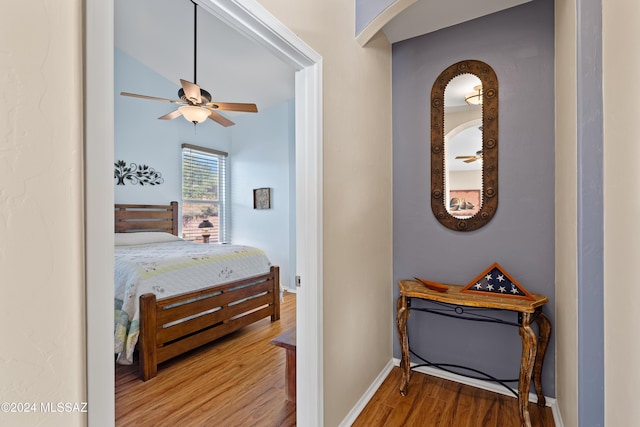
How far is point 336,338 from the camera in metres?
1.72

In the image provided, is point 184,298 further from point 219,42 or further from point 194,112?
point 219,42

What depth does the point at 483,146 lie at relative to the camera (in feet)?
7.23

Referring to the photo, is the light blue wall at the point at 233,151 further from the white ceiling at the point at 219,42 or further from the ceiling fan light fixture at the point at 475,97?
the ceiling fan light fixture at the point at 475,97

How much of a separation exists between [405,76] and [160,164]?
393 cm

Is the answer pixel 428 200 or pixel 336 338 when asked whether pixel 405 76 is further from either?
pixel 336 338

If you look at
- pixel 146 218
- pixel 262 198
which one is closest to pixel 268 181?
pixel 262 198

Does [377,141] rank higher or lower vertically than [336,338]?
higher

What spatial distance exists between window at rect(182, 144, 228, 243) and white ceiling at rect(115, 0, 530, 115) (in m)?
1.01

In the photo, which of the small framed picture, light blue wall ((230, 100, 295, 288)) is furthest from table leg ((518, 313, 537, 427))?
the small framed picture

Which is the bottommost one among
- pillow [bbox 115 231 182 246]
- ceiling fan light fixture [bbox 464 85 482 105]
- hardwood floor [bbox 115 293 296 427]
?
hardwood floor [bbox 115 293 296 427]

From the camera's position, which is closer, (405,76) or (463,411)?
(463,411)

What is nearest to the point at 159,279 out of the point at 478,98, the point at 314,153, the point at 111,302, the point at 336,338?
the point at 336,338

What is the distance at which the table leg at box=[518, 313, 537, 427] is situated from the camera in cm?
176

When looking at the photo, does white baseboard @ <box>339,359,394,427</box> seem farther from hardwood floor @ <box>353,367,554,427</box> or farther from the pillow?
the pillow
